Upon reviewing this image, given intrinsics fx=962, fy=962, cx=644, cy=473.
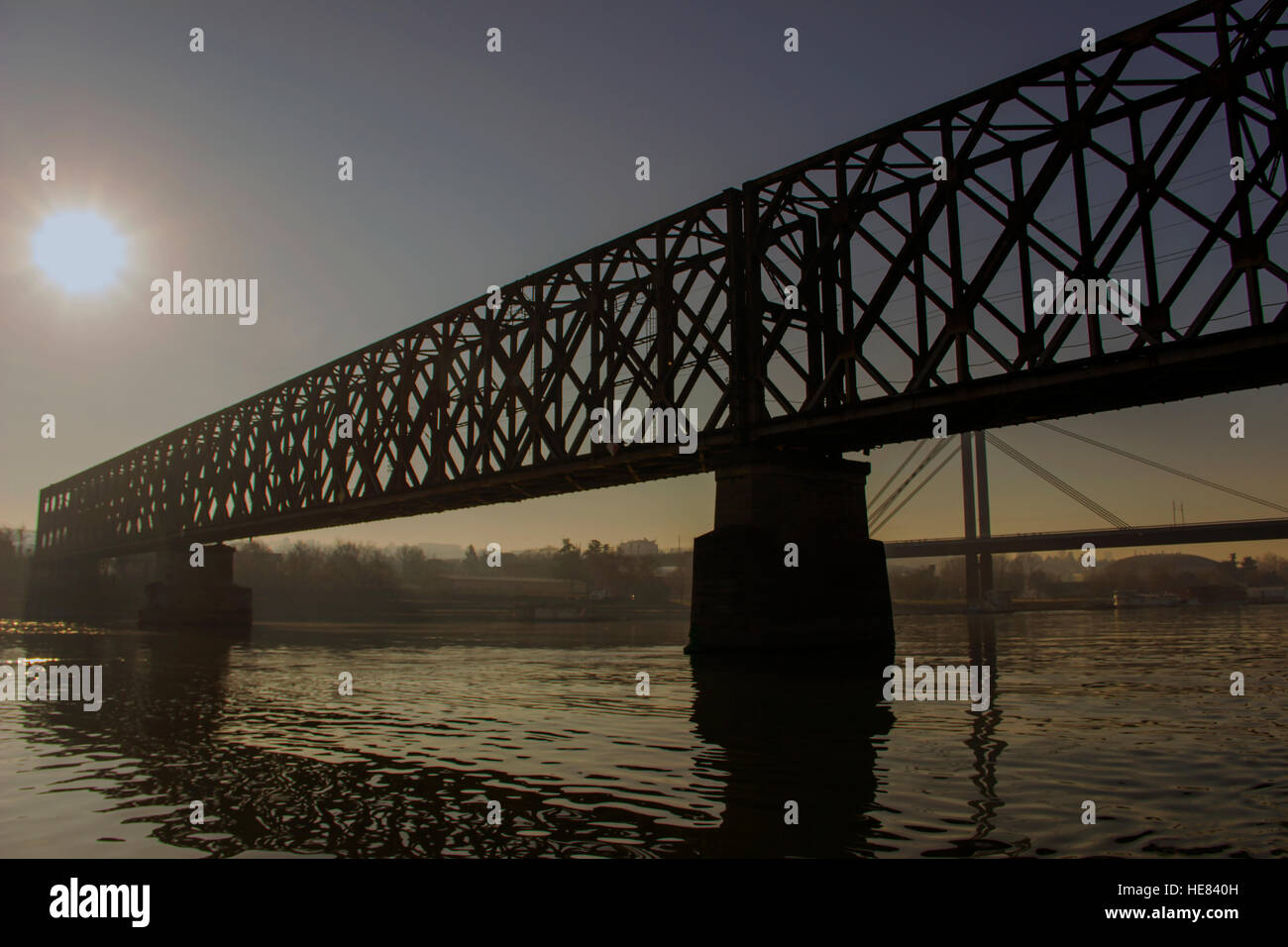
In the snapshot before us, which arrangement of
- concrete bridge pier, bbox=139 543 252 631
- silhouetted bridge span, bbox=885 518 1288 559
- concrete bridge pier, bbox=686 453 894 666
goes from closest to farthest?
concrete bridge pier, bbox=686 453 894 666 < concrete bridge pier, bbox=139 543 252 631 < silhouetted bridge span, bbox=885 518 1288 559

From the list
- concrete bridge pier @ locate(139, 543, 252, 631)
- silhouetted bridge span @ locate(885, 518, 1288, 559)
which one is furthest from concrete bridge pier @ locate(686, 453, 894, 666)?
silhouetted bridge span @ locate(885, 518, 1288, 559)

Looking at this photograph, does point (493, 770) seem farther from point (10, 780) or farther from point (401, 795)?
point (10, 780)

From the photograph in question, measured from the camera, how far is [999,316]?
102 ft

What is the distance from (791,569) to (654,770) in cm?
2227

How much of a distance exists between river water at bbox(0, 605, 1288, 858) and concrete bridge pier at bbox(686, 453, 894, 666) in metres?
5.62

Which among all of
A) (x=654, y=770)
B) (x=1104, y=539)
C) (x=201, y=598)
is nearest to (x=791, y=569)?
(x=654, y=770)

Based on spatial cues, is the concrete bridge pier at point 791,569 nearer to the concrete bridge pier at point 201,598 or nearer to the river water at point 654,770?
the river water at point 654,770

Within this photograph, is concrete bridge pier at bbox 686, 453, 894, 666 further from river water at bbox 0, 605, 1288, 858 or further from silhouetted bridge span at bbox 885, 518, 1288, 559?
silhouetted bridge span at bbox 885, 518, 1288, 559

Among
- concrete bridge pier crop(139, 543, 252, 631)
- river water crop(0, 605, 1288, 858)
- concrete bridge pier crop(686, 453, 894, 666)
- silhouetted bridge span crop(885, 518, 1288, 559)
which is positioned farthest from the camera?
silhouetted bridge span crop(885, 518, 1288, 559)

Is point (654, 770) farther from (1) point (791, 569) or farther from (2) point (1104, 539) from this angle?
(2) point (1104, 539)

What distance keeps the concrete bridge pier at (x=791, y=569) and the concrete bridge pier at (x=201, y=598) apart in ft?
208

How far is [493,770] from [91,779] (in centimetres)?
545

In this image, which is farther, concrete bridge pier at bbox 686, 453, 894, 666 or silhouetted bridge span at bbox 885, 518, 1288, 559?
silhouetted bridge span at bbox 885, 518, 1288, 559

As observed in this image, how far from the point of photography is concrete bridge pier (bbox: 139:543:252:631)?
8638 centimetres
